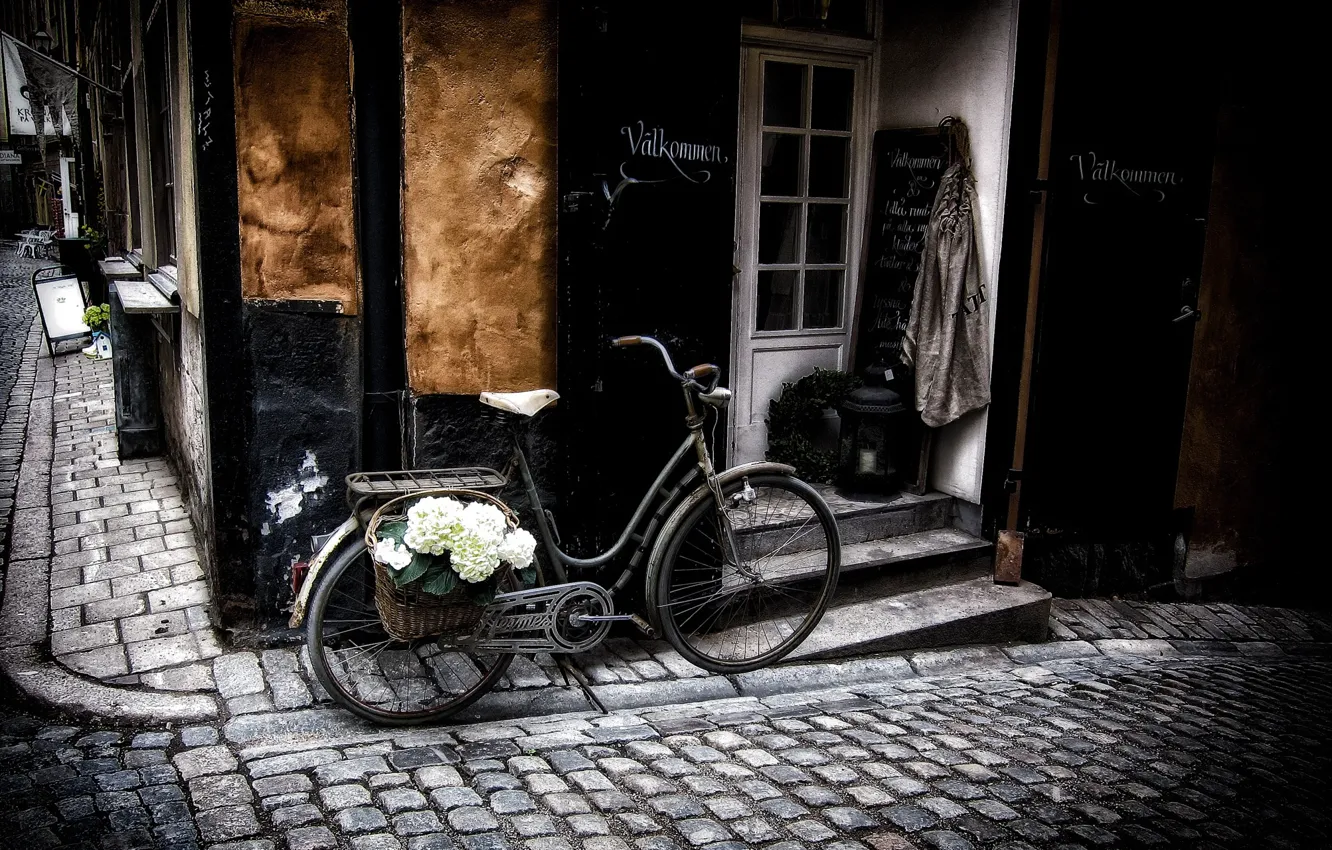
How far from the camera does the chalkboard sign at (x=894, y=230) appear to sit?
6.39 metres

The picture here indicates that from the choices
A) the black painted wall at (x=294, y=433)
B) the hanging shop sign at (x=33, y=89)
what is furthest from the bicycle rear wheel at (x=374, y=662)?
the hanging shop sign at (x=33, y=89)

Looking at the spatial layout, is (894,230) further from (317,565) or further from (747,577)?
(317,565)

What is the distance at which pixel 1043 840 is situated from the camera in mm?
3611

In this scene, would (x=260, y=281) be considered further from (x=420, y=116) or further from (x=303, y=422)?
(x=420, y=116)

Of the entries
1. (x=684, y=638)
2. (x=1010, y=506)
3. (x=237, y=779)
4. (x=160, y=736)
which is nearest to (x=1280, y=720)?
(x=1010, y=506)

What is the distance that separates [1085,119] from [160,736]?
18.3ft

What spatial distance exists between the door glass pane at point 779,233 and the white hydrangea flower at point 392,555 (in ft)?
11.3

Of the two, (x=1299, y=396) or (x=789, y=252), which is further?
(x=1299, y=396)

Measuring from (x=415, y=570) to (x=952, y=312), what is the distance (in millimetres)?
3584

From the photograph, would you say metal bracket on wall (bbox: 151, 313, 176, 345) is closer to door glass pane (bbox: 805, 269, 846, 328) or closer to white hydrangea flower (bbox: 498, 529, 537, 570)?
white hydrangea flower (bbox: 498, 529, 537, 570)

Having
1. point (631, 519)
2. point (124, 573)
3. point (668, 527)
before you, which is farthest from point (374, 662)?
point (124, 573)

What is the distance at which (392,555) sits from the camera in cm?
388

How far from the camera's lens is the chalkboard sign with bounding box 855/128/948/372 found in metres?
6.39

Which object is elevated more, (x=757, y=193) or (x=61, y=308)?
(x=757, y=193)
